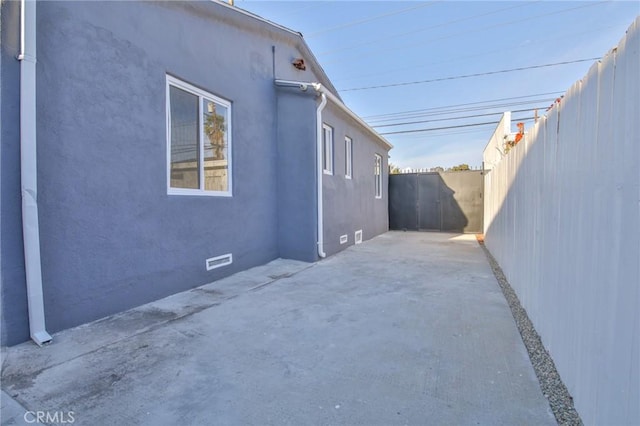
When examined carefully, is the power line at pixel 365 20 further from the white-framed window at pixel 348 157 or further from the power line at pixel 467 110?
the power line at pixel 467 110

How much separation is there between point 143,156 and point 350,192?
5.74m

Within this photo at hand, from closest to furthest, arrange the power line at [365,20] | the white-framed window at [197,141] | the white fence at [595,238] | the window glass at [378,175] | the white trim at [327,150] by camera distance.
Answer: the white fence at [595,238]
the white-framed window at [197,141]
the white trim at [327,150]
the power line at [365,20]
the window glass at [378,175]

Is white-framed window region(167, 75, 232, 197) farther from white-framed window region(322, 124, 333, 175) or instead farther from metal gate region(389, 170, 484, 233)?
metal gate region(389, 170, 484, 233)

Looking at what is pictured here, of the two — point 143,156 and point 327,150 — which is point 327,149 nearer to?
point 327,150

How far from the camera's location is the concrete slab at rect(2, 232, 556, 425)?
191 cm

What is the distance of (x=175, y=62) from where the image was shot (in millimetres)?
4352

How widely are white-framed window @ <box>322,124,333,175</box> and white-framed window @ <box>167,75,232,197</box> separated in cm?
247

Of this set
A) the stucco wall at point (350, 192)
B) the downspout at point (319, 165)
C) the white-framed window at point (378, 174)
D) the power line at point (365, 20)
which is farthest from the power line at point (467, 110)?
the downspout at point (319, 165)

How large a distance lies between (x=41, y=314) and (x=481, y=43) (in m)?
13.4

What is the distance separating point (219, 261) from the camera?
511 cm

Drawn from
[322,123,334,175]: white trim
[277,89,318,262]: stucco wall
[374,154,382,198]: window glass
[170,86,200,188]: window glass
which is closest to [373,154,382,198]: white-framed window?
[374,154,382,198]: window glass

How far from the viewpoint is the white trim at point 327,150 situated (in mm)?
7312

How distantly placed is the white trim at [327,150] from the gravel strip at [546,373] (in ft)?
15.1

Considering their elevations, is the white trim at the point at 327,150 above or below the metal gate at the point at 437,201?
above
